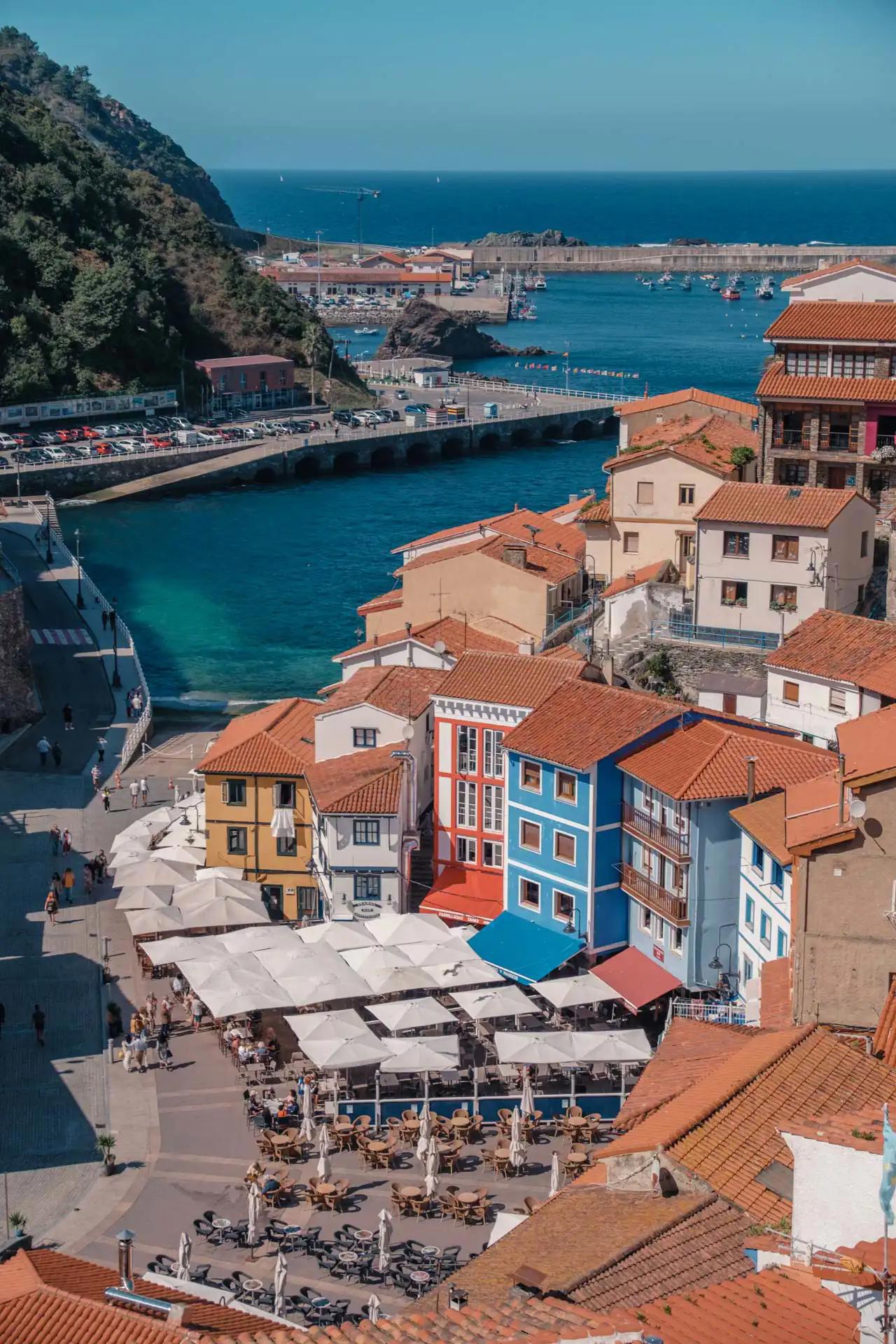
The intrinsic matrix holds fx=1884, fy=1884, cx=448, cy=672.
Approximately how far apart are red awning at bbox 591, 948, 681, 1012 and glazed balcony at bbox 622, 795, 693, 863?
188 centimetres

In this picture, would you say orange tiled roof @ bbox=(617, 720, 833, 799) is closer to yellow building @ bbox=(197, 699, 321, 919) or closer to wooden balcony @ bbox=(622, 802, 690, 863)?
wooden balcony @ bbox=(622, 802, 690, 863)

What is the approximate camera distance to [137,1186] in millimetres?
23688

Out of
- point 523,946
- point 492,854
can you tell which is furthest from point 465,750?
point 523,946

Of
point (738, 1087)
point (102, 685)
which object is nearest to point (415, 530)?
point (102, 685)

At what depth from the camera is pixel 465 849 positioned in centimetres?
3325

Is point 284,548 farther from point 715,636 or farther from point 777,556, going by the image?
point 777,556

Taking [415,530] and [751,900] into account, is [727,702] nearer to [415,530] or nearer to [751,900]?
[751,900]

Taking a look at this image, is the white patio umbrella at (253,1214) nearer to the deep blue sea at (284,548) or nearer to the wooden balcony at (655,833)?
the wooden balcony at (655,833)

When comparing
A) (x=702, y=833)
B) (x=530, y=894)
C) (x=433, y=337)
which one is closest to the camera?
(x=702, y=833)

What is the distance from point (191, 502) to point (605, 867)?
61.1 meters

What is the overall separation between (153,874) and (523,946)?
6990mm

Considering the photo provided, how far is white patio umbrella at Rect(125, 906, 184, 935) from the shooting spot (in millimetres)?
31031

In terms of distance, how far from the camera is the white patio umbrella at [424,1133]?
2383 cm

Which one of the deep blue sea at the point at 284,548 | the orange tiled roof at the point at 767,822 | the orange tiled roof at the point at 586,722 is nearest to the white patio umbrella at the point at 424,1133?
the orange tiled roof at the point at 767,822
